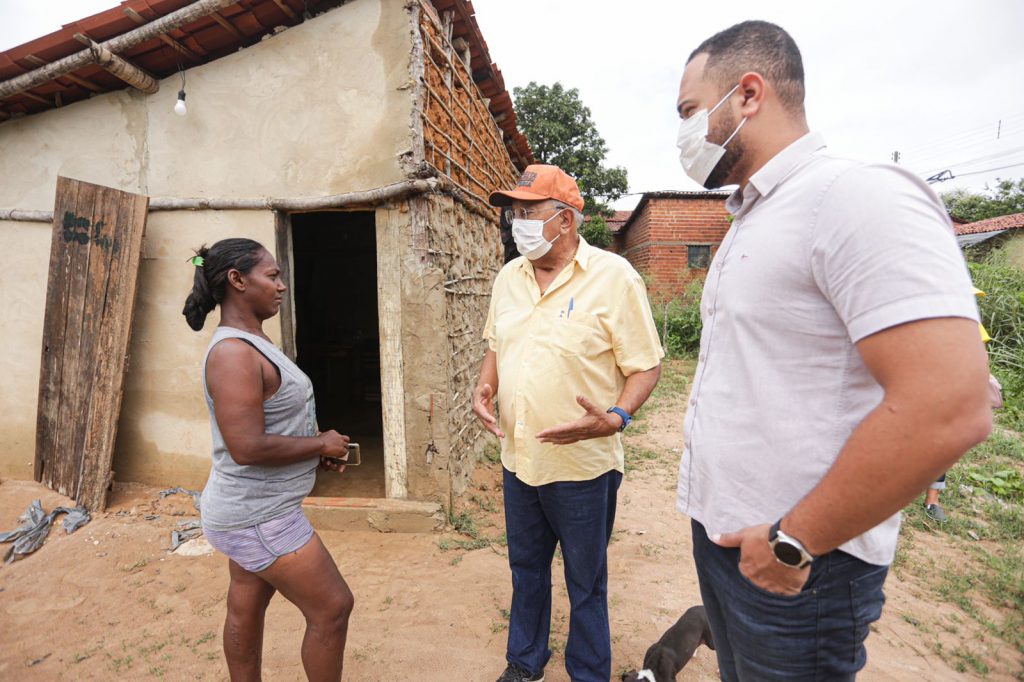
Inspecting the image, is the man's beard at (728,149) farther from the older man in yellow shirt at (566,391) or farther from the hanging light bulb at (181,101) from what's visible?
the hanging light bulb at (181,101)

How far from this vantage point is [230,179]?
412 cm

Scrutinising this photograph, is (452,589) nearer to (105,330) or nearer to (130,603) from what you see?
(130,603)

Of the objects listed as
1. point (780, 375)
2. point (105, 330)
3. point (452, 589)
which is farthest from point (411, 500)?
point (780, 375)

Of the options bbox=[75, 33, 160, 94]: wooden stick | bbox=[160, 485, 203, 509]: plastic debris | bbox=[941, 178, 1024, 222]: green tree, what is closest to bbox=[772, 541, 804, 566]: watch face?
bbox=[160, 485, 203, 509]: plastic debris

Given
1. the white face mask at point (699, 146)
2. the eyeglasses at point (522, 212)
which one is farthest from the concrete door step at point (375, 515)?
the white face mask at point (699, 146)

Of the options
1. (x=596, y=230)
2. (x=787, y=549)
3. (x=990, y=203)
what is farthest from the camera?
(x=990, y=203)

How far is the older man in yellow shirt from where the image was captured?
2.04m

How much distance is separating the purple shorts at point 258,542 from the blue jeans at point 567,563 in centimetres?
86

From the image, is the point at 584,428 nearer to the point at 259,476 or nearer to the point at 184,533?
the point at 259,476

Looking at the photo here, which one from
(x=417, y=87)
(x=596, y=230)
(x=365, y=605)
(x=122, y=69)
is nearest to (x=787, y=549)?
(x=365, y=605)

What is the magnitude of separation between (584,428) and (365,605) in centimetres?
228

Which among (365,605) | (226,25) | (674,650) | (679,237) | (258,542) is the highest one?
(679,237)

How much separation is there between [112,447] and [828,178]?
17.4 feet

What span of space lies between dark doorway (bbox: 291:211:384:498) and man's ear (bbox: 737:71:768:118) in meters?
6.72
